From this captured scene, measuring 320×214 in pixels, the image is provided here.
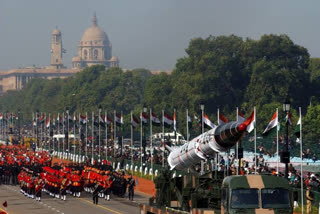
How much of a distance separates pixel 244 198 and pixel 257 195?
355 millimetres

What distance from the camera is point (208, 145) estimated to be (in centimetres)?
3244

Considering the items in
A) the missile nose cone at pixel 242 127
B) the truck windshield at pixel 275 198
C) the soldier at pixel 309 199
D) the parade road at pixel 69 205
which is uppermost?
the missile nose cone at pixel 242 127

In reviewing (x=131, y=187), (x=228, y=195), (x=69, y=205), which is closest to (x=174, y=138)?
(x=131, y=187)

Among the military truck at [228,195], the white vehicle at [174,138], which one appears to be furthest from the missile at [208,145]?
the white vehicle at [174,138]

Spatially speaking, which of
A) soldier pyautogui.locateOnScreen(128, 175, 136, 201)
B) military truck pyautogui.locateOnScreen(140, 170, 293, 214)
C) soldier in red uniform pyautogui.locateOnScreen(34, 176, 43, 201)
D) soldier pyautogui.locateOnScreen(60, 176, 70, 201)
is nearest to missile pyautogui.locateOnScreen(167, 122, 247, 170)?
military truck pyautogui.locateOnScreen(140, 170, 293, 214)

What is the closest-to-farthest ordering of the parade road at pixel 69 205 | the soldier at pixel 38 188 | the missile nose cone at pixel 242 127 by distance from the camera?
the missile nose cone at pixel 242 127
the parade road at pixel 69 205
the soldier at pixel 38 188

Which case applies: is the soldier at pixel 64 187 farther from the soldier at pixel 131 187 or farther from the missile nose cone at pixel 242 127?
the missile nose cone at pixel 242 127

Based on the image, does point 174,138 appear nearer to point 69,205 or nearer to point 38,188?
point 38,188

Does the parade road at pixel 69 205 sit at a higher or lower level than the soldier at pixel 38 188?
lower

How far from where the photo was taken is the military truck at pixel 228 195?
27734mm

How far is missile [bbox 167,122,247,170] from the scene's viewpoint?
30156 mm

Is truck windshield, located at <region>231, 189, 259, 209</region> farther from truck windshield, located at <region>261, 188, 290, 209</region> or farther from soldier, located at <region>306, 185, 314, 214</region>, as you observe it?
soldier, located at <region>306, 185, 314, 214</region>

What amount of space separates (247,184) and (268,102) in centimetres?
9597

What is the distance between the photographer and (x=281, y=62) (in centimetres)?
13212
